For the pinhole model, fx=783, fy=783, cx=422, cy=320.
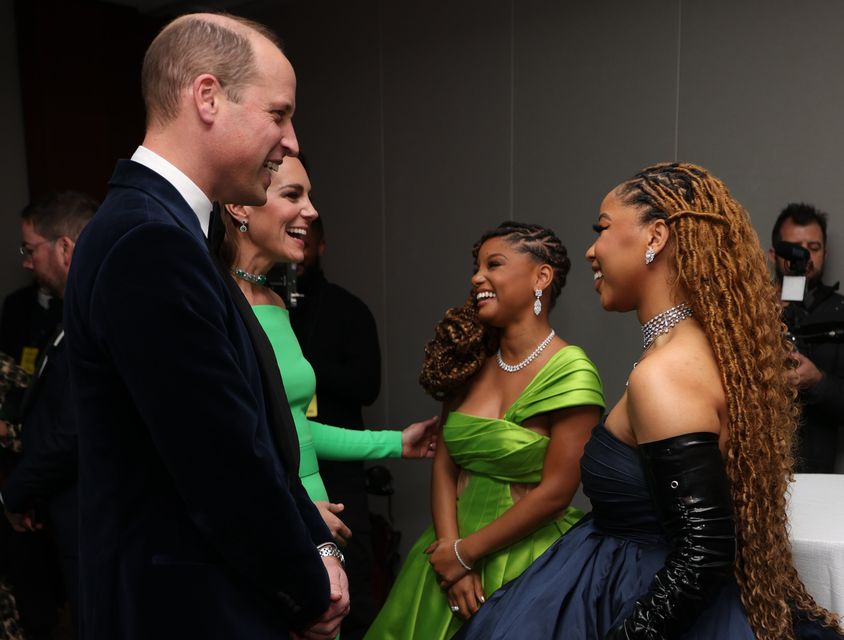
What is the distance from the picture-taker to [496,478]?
2146 mm

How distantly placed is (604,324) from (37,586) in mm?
2475

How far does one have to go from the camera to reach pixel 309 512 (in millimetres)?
1299

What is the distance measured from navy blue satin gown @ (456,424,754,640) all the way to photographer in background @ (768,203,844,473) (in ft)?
4.47

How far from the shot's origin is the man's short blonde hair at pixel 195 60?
1.11 m

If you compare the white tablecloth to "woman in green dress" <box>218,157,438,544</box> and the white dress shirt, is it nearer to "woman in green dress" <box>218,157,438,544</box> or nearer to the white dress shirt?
"woman in green dress" <box>218,157,438,544</box>

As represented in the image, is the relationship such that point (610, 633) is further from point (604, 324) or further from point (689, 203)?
point (604, 324)

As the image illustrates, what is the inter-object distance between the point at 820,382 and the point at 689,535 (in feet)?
5.28

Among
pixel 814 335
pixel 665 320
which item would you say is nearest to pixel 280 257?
pixel 665 320

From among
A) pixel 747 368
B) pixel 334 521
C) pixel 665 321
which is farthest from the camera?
pixel 334 521

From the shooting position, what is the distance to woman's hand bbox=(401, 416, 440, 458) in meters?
2.33

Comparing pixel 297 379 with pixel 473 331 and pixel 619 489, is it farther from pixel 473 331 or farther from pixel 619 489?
pixel 619 489

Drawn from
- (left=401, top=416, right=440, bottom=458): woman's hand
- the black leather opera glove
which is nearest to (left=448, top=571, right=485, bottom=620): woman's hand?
(left=401, top=416, right=440, bottom=458): woman's hand

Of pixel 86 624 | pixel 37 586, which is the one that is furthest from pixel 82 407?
pixel 37 586

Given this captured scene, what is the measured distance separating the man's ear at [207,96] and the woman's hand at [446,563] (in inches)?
55.7
